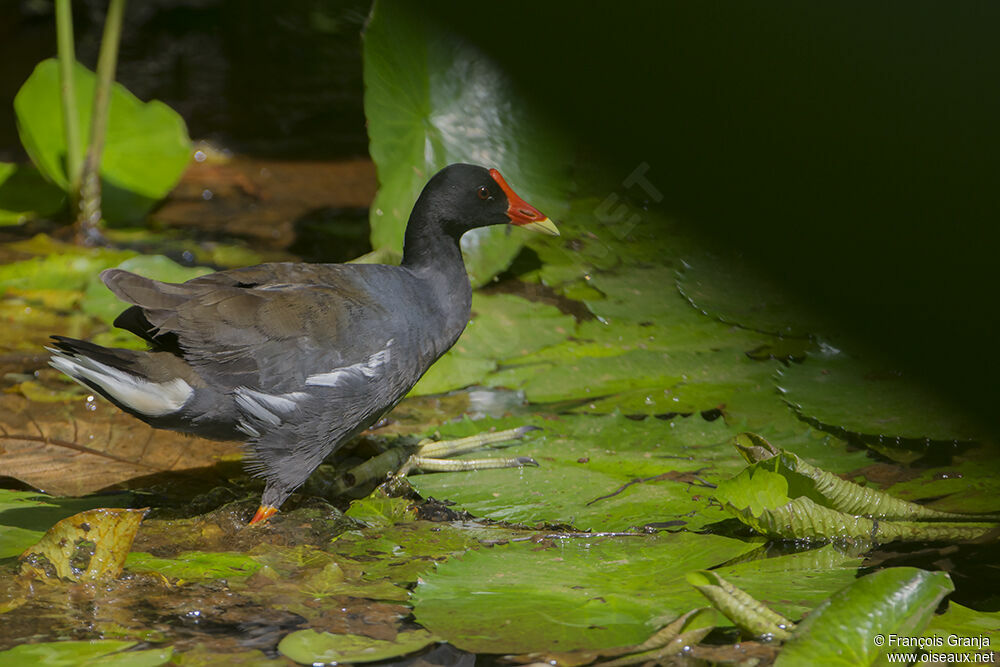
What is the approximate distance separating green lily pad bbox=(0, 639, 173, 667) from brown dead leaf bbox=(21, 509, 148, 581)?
0.70ft

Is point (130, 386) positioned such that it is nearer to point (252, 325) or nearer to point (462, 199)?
point (252, 325)

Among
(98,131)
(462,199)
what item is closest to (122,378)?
(462,199)

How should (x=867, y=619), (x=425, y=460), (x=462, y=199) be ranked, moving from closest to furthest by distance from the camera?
(x=867, y=619), (x=425, y=460), (x=462, y=199)

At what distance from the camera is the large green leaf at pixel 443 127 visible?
10.0ft

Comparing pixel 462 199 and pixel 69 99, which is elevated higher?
pixel 462 199

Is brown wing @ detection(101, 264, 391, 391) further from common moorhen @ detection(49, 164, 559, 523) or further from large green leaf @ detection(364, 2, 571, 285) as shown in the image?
large green leaf @ detection(364, 2, 571, 285)

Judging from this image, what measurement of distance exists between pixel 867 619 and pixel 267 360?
1231mm

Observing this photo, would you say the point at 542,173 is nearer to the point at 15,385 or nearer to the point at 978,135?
the point at 978,135

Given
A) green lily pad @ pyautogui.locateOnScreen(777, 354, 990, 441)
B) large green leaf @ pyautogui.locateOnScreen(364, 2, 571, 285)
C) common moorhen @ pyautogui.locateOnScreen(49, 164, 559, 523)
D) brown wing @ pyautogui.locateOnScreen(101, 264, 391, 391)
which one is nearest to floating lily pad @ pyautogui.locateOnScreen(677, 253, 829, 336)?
green lily pad @ pyautogui.locateOnScreen(777, 354, 990, 441)

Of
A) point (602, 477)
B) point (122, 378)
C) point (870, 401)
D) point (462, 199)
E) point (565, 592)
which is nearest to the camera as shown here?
point (565, 592)

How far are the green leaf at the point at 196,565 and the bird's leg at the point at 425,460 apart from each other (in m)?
0.45

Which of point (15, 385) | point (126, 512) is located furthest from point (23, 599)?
point (15, 385)

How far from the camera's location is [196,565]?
1.78 m

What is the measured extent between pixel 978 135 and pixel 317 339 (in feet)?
6.24
